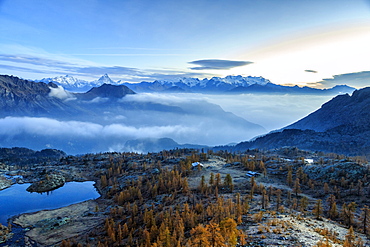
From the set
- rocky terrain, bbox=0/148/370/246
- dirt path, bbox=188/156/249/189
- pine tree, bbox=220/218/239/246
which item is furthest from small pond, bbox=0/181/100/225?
pine tree, bbox=220/218/239/246

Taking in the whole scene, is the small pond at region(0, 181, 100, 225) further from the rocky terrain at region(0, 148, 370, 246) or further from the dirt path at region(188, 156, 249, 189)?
the dirt path at region(188, 156, 249, 189)

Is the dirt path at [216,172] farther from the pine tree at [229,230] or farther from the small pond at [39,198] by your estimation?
the pine tree at [229,230]

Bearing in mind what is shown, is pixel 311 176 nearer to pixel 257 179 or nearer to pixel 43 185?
pixel 257 179

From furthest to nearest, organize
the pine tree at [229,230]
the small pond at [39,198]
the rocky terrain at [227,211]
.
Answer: the small pond at [39,198]
the rocky terrain at [227,211]
the pine tree at [229,230]

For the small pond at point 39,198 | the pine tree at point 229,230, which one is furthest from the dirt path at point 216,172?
the pine tree at point 229,230

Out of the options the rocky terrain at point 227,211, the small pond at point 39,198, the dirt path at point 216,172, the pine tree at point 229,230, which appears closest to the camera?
the pine tree at point 229,230

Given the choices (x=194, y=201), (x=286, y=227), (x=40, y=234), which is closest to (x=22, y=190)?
(x=40, y=234)
